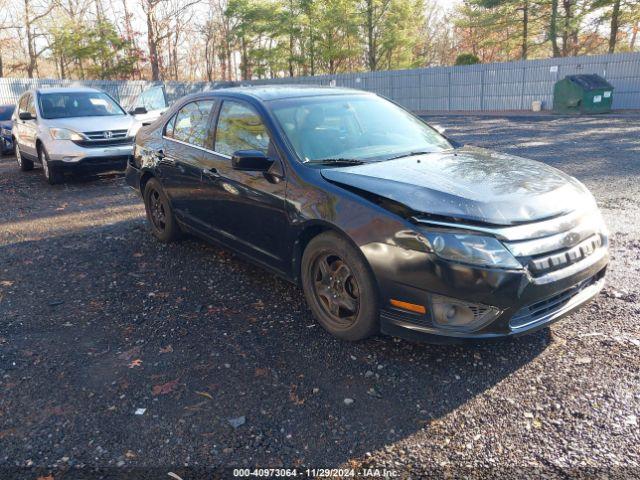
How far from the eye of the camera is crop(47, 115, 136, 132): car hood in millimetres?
9299

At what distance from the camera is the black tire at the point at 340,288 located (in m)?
3.17

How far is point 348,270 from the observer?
3.31 metres

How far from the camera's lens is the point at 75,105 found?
33.5ft

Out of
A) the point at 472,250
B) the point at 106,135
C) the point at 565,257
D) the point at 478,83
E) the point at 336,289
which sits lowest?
the point at 336,289

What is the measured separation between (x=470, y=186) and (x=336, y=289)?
108 cm

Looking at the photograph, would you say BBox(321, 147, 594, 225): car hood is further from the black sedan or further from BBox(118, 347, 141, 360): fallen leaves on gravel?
BBox(118, 347, 141, 360): fallen leaves on gravel

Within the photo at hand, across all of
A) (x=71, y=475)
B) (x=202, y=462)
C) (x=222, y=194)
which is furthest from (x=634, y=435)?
(x=222, y=194)

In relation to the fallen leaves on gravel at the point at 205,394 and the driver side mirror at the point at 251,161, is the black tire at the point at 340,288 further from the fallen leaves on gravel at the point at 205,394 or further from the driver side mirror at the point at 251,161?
the fallen leaves on gravel at the point at 205,394

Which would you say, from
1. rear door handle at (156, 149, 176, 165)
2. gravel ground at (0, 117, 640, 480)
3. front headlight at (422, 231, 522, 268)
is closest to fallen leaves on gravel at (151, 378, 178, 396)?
gravel ground at (0, 117, 640, 480)

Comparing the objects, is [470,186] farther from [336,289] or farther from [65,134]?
[65,134]

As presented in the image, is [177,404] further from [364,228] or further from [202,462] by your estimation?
[364,228]

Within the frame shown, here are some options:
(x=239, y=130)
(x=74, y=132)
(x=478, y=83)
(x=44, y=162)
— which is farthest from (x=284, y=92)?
(x=478, y=83)

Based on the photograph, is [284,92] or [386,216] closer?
[386,216]

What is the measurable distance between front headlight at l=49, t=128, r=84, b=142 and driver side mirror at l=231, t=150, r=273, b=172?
6.63 m
